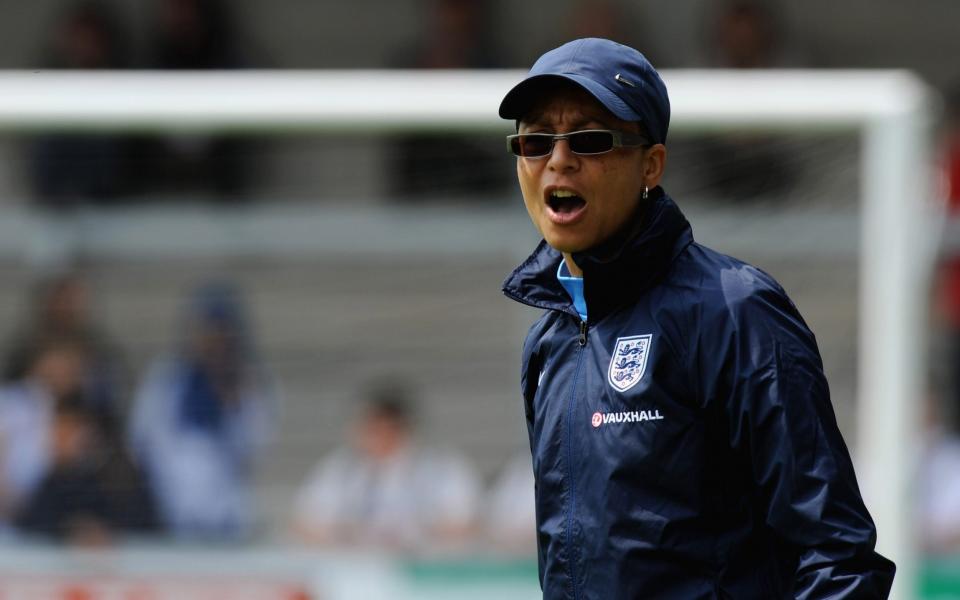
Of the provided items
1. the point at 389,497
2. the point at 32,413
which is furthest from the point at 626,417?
the point at 32,413

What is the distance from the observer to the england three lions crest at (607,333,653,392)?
1.97 meters

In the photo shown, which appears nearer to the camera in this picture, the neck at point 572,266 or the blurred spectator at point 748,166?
the neck at point 572,266

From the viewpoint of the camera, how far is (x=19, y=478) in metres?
4.72

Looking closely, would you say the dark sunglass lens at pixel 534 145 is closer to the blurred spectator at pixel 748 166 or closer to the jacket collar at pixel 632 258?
the jacket collar at pixel 632 258

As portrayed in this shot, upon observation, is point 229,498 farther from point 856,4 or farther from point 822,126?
point 856,4

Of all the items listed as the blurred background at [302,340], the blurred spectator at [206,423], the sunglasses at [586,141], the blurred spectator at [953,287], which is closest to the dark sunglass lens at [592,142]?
the sunglasses at [586,141]

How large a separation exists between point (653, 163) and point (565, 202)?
134 millimetres

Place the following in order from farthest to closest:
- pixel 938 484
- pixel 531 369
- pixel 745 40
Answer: pixel 745 40, pixel 938 484, pixel 531 369

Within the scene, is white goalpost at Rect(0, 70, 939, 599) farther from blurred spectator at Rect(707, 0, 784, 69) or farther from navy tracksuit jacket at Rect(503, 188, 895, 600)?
navy tracksuit jacket at Rect(503, 188, 895, 600)

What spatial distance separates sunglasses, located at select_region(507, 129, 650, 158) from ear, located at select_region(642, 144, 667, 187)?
24 mm

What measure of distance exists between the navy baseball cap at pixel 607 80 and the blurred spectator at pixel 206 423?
2.84 meters

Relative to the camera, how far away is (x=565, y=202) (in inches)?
81.8

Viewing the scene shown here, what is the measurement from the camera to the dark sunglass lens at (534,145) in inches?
81.3

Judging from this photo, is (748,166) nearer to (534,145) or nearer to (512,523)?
(512,523)
